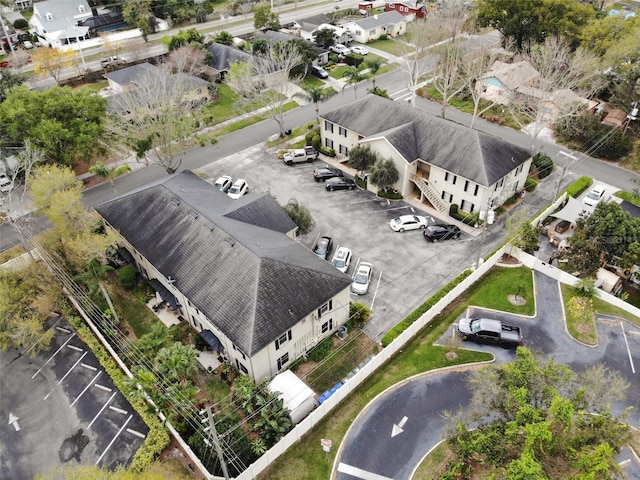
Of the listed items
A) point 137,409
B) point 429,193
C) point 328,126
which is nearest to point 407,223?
point 429,193

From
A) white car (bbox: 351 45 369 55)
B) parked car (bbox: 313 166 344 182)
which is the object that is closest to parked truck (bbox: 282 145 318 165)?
parked car (bbox: 313 166 344 182)

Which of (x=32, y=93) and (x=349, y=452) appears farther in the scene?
(x=32, y=93)

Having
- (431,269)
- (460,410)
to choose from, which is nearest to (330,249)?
(431,269)

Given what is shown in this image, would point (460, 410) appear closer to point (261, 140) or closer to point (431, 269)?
point (431, 269)

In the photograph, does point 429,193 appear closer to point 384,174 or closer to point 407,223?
point 384,174

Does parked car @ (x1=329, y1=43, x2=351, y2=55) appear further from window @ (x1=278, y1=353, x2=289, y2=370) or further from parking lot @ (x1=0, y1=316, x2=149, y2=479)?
parking lot @ (x1=0, y1=316, x2=149, y2=479)
